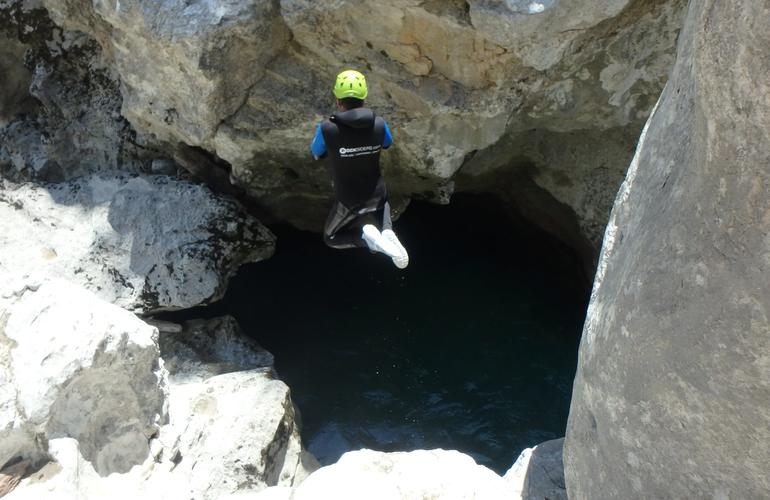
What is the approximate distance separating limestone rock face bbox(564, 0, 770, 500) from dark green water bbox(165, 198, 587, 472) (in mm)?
3079

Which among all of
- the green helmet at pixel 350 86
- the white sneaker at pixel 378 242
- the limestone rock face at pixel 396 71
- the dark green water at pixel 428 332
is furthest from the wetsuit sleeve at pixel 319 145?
the dark green water at pixel 428 332

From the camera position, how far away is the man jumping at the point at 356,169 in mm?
3893

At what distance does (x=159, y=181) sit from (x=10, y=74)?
4.69 feet

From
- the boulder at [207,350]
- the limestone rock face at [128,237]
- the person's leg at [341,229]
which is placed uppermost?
the person's leg at [341,229]

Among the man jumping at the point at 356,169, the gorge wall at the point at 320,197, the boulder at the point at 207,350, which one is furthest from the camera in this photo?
the boulder at the point at 207,350

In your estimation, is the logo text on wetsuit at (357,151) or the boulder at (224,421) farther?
the logo text on wetsuit at (357,151)

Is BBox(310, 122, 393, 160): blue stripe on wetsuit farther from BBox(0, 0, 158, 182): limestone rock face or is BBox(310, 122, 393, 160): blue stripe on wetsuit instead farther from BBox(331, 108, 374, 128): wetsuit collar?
BBox(0, 0, 158, 182): limestone rock face

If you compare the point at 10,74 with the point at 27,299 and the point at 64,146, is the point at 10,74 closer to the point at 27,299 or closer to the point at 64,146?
the point at 64,146

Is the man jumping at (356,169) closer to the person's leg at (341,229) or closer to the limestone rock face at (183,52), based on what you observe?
the person's leg at (341,229)

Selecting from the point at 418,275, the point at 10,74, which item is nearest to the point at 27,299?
the point at 10,74

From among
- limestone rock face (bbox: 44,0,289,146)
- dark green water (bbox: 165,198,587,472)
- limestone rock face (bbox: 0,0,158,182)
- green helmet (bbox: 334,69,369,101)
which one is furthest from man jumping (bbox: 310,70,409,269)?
limestone rock face (bbox: 0,0,158,182)

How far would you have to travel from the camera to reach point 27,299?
3.41 meters

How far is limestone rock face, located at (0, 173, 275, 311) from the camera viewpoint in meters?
4.70

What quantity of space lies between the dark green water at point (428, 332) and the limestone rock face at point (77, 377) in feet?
5.98
